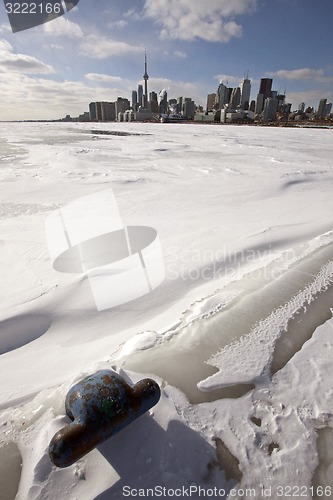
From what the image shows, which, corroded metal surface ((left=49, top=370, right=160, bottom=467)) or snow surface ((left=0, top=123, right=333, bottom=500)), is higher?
corroded metal surface ((left=49, top=370, right=160, bottom=467))

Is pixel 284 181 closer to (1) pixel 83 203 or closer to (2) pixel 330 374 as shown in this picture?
(1) pixel 83 203

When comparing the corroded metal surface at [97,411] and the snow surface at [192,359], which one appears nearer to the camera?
the corroded metal surface at [97,411]

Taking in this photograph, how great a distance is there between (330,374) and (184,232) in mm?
2010

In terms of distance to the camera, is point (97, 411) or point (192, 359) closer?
point (97, 411)

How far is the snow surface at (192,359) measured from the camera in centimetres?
100

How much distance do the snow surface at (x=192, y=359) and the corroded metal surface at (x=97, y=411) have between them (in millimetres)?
228

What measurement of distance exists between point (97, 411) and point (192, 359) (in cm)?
71

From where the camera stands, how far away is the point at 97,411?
2.90ft

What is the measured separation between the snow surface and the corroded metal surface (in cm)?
23

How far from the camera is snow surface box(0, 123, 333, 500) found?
39.3 inches

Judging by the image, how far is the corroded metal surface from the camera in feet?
2.69

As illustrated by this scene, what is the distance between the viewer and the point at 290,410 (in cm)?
122

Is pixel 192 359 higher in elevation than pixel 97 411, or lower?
lower

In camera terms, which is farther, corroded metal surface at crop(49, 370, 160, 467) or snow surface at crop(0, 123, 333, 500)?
snow surface at crop(0, 123, 333, 500)
